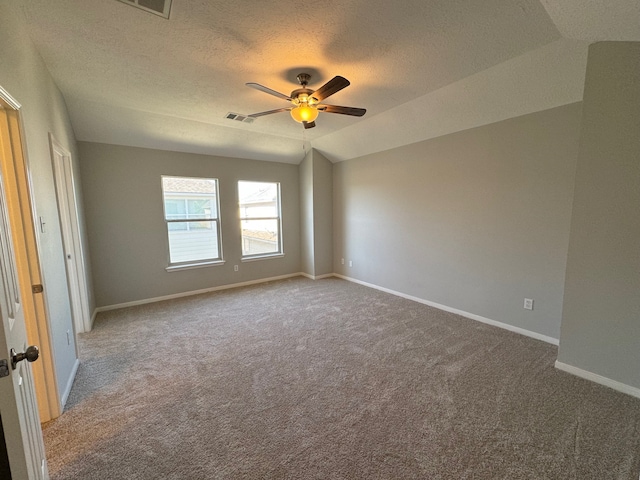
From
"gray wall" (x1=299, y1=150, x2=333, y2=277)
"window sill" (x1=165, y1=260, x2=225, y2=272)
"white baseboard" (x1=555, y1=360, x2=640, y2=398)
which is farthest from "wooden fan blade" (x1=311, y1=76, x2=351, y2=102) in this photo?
"window sill" (x1=165, y1=260, x2=225, y2=272)

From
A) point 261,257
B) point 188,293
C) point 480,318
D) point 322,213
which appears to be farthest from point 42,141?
point 480,318

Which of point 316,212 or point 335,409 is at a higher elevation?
point 316,212

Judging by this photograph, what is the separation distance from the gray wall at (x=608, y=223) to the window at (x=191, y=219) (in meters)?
4.77

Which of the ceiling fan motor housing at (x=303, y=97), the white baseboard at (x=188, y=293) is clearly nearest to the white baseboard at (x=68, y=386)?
the white baseboard at (x=188, y=293)

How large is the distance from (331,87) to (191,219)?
346 cm

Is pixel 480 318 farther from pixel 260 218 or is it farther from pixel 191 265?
pixel 191 265

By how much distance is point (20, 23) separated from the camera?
1.76 metres

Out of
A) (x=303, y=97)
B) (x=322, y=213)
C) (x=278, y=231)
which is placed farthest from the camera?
(x=278, y=231)

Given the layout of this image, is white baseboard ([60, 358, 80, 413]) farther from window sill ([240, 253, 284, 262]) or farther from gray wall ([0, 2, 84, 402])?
window sill ([240, 253, 284, 262])

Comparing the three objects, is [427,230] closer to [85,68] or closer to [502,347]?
[502,347]

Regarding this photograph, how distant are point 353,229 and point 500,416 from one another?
3.68m

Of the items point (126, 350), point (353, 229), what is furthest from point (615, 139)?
point (126, 350)

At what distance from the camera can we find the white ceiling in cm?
174

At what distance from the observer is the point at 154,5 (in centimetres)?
166
